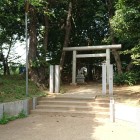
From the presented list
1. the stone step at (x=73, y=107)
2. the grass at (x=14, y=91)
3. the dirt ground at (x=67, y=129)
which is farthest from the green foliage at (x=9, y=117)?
the stone step at (x=73, y=107)

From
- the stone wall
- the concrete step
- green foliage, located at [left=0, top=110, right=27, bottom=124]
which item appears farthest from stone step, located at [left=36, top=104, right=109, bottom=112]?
green foliage, located at [left=0, top=110, right=27, bottom=124]

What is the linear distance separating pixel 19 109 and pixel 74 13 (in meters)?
10.2

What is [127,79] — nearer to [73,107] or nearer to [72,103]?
[72,103]

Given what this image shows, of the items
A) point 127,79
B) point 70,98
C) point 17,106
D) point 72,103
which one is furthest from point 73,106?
point 127,79

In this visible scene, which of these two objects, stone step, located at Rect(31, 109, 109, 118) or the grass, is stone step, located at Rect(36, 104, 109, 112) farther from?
the grass

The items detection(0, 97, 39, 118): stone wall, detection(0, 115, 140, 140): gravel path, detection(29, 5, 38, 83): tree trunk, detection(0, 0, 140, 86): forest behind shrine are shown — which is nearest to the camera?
detection(0, 115, 140, 140): gravel path

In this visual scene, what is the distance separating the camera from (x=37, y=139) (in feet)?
20.6

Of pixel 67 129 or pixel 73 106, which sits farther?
pixel 73 106

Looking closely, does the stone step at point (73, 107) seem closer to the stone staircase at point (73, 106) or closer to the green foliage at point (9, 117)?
the stone staircase at point (73, 106)

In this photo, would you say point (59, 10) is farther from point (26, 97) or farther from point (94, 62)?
point (26, 97)

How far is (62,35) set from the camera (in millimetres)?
17172

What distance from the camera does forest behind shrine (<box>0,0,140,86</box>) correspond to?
13133 mm

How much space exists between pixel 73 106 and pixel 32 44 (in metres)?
5.20

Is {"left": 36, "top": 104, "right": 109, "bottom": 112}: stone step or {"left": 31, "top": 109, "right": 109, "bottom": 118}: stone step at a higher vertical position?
{"left": 36, "top": 104, "right": 109, "bottom": 112}: stone step
